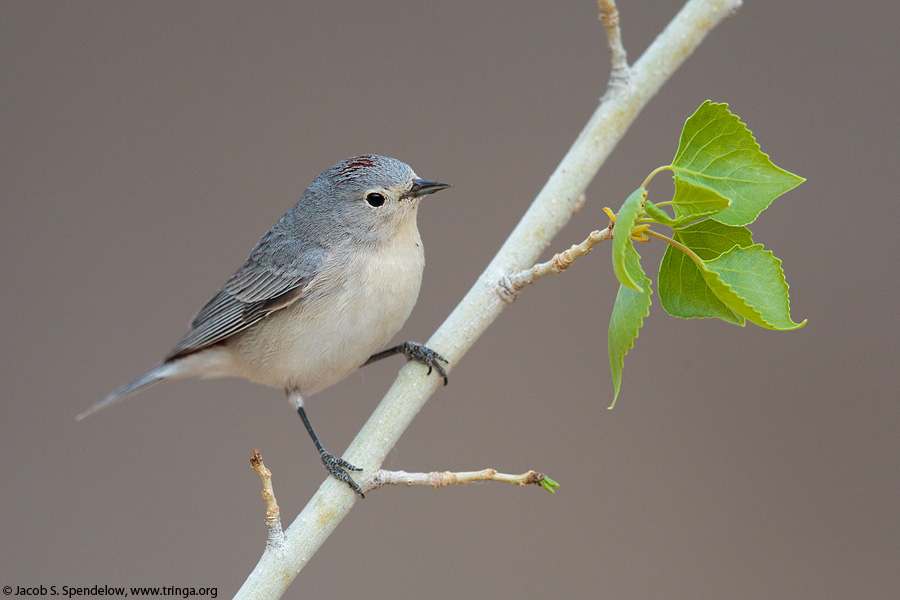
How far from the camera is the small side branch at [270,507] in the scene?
103 centimetres

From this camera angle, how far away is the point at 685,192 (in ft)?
2.63

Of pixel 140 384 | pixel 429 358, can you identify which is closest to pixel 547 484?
pixel 429 358

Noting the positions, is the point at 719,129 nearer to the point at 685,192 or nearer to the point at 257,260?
the point at 685,192

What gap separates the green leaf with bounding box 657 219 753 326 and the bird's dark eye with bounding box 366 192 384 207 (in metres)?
0.85

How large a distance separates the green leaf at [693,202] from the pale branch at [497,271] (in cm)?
57

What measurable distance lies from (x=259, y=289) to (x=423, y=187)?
20.4 inches

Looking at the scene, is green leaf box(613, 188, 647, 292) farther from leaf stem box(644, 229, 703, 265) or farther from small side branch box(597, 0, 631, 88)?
small side branch box(597, 0, 631, 88)

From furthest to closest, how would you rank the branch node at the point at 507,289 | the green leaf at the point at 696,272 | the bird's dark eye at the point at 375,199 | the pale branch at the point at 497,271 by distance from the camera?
the bird's dark eye at the point at 375,199, the branch node at the point at 507,289, the pale branch at the point at 497,271, the green leaf at the point at 696,272

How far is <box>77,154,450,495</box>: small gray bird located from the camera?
1.60m

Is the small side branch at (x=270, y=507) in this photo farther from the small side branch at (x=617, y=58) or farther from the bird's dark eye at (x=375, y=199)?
the small side branch at (x=617, y=58)

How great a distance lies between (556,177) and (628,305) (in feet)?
2.10

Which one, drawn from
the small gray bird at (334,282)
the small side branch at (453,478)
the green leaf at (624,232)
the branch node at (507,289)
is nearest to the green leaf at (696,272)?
the green leaf at (624,232)

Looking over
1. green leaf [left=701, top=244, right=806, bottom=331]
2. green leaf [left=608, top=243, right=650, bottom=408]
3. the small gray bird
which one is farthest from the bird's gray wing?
green leaf [left=701, top=244, right=806, bottom=331]

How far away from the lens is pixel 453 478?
1.10 metres
